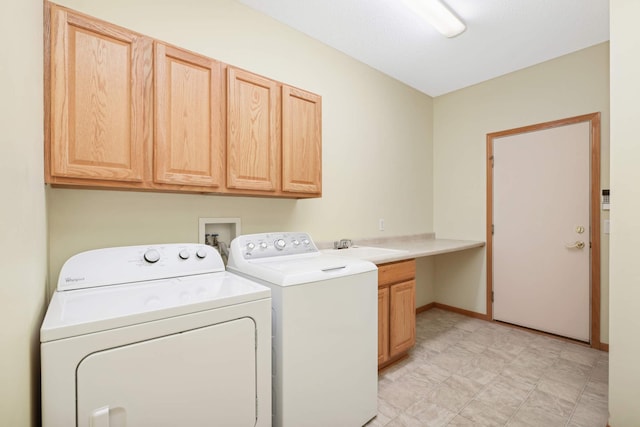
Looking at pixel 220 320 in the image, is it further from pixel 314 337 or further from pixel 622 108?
pixel 622 108

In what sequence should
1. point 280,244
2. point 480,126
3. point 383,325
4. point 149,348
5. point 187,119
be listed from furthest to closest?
point 480,126, point 383,325, point 280,244, point 187,119, point 149,348

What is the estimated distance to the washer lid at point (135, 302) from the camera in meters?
0.91

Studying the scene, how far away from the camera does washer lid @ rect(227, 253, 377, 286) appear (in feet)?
4.63

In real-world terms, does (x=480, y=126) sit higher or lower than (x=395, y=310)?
higher

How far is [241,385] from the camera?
→ 1205mm

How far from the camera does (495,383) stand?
2111mm

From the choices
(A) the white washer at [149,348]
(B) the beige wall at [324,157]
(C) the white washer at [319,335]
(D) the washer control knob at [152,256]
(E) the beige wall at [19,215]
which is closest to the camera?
(E) the beige wall at [19,215]

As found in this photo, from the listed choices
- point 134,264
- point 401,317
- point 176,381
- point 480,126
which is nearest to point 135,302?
point 176,381

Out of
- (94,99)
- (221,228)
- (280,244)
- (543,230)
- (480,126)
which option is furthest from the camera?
(480,126)

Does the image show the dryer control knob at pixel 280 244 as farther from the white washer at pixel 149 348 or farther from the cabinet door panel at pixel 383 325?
the cabinet door panel at pixel 383 325

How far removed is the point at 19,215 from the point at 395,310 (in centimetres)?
217

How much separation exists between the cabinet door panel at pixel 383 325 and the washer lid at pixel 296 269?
0.53m

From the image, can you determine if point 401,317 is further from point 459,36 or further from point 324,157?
point 459,36

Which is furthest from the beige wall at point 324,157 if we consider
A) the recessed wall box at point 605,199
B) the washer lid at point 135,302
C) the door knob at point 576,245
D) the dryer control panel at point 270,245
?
the recessed wall box at point 605,199
